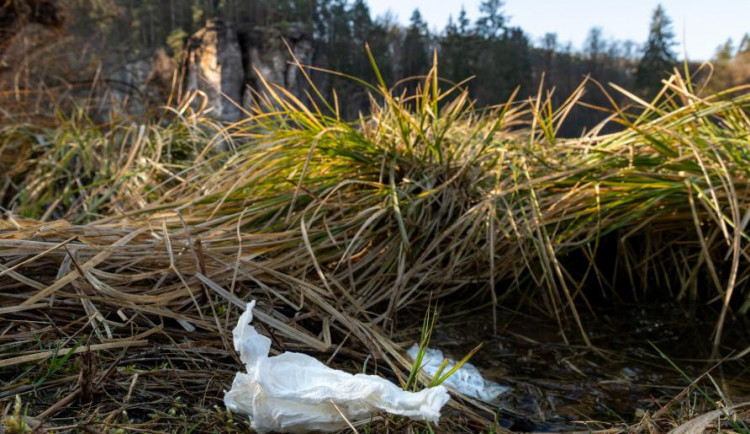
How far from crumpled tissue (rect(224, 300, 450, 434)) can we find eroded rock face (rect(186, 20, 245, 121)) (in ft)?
18.6

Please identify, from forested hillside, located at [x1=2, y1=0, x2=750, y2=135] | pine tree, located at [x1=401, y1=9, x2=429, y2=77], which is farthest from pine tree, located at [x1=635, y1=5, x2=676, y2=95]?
pine tree, located at [x1=401, y1=9, x2=429, y2=77]

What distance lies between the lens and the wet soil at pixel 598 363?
103 cm

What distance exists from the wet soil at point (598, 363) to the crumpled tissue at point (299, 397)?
13.7 inches

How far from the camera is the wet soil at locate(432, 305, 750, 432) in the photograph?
1.03 m

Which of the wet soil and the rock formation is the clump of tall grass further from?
the rock formation

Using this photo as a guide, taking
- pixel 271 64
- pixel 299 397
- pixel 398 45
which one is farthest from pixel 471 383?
pixel 398 45

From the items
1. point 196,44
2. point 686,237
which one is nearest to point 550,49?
point 196,44

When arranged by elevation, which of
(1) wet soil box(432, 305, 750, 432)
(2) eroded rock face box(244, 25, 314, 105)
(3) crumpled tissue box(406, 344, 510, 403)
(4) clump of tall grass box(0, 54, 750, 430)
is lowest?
(1) wet soil box(432, 305, 750, 432)

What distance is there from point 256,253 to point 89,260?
380 mm

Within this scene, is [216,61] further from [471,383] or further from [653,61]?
[653,61]

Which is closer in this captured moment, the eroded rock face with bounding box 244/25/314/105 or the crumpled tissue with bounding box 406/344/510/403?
the crumpled tissue with bounding box 406/344/510/403

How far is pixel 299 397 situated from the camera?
0.69 m

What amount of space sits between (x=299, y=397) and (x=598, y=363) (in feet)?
2.81

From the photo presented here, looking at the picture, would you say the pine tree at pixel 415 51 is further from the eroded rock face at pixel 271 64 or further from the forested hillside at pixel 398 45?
the eroded rock face at pixel 271 64
